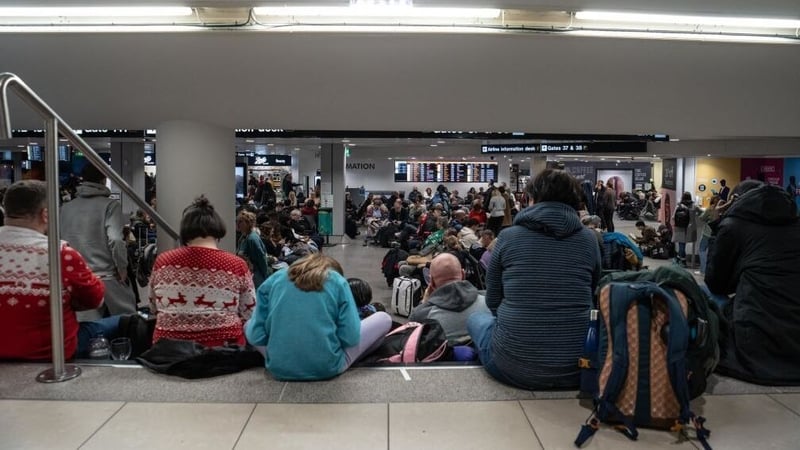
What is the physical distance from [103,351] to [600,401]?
9.67 ft

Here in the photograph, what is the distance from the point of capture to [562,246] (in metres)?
2.89

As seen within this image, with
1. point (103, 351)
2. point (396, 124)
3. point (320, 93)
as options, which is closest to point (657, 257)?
point (396, 124)

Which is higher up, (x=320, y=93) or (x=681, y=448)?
(x=320, y=93)

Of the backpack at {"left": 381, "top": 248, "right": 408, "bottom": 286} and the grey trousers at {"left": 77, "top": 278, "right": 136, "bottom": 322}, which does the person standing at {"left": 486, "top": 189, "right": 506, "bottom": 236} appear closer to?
the backpack at {"left": 381, "top": 248, "right": 408, "bottom": 286}

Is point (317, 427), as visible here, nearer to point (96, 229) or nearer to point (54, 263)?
point (54, 263)

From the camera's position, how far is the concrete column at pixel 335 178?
1723cm

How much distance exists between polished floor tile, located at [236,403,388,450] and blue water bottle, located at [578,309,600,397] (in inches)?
39.3

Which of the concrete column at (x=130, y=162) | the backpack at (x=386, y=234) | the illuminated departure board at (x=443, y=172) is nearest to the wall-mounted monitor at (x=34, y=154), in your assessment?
the concrete column at (x=130, y=162)

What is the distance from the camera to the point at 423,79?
5172mm

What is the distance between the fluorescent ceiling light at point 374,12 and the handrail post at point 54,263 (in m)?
1.75

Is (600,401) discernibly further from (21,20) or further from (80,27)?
(21,20)

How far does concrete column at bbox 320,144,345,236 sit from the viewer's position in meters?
17.2

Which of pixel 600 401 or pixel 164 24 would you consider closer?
pixel 600 401

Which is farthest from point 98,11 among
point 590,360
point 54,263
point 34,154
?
point 34,154
